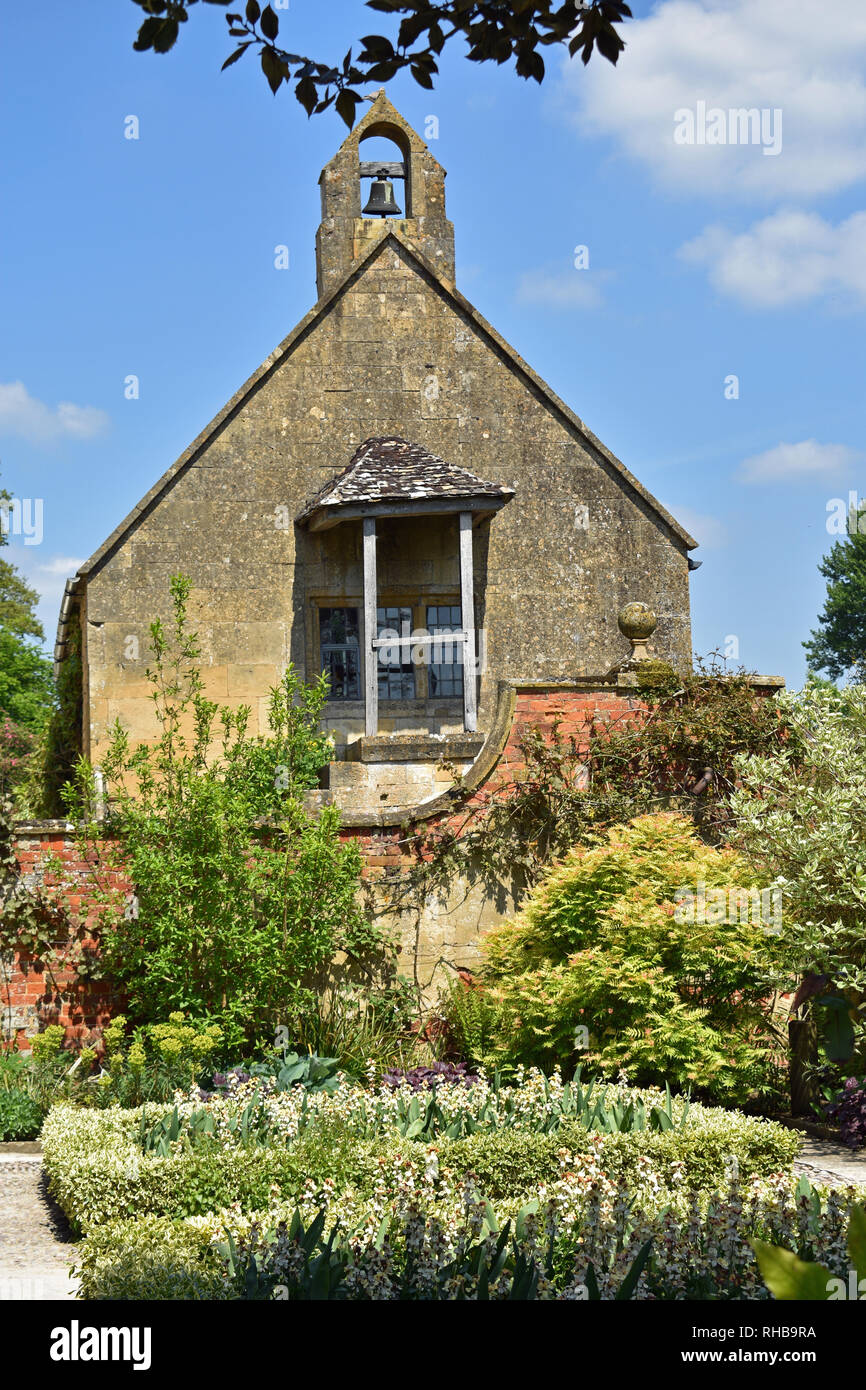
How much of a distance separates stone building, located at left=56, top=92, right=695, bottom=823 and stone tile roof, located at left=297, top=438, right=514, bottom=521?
4cm

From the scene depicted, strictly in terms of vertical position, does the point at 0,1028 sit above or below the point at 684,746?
below

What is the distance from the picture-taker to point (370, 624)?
1364cm

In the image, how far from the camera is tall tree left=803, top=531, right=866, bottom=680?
170 ft

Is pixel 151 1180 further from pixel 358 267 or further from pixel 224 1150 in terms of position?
pixel 358 267

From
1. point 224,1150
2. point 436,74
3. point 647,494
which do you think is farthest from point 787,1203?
point 647,494

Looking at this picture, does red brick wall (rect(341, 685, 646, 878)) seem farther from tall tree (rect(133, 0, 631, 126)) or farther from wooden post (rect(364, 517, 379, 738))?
tall tree (rect(133, 0, 631, 126))

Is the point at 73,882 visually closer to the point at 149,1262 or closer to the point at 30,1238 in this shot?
the point at 30,1238

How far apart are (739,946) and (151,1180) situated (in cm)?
400

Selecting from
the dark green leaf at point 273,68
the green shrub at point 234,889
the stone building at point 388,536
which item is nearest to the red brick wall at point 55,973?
the green shrub at point 234,889

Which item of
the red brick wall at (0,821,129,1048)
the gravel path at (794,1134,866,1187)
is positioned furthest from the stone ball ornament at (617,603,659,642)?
the red brick wall at (0,821,129,1048)

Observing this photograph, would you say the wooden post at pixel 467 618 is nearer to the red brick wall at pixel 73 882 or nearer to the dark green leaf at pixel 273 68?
the red brick wall at pixel 73 882

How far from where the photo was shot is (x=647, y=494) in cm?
1523

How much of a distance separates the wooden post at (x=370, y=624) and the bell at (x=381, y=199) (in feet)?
17.0

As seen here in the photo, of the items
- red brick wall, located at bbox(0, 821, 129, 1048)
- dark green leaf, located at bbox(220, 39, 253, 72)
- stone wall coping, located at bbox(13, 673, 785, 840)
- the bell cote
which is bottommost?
red brick wall, located at bbox(0, 821, 129, 1048)
